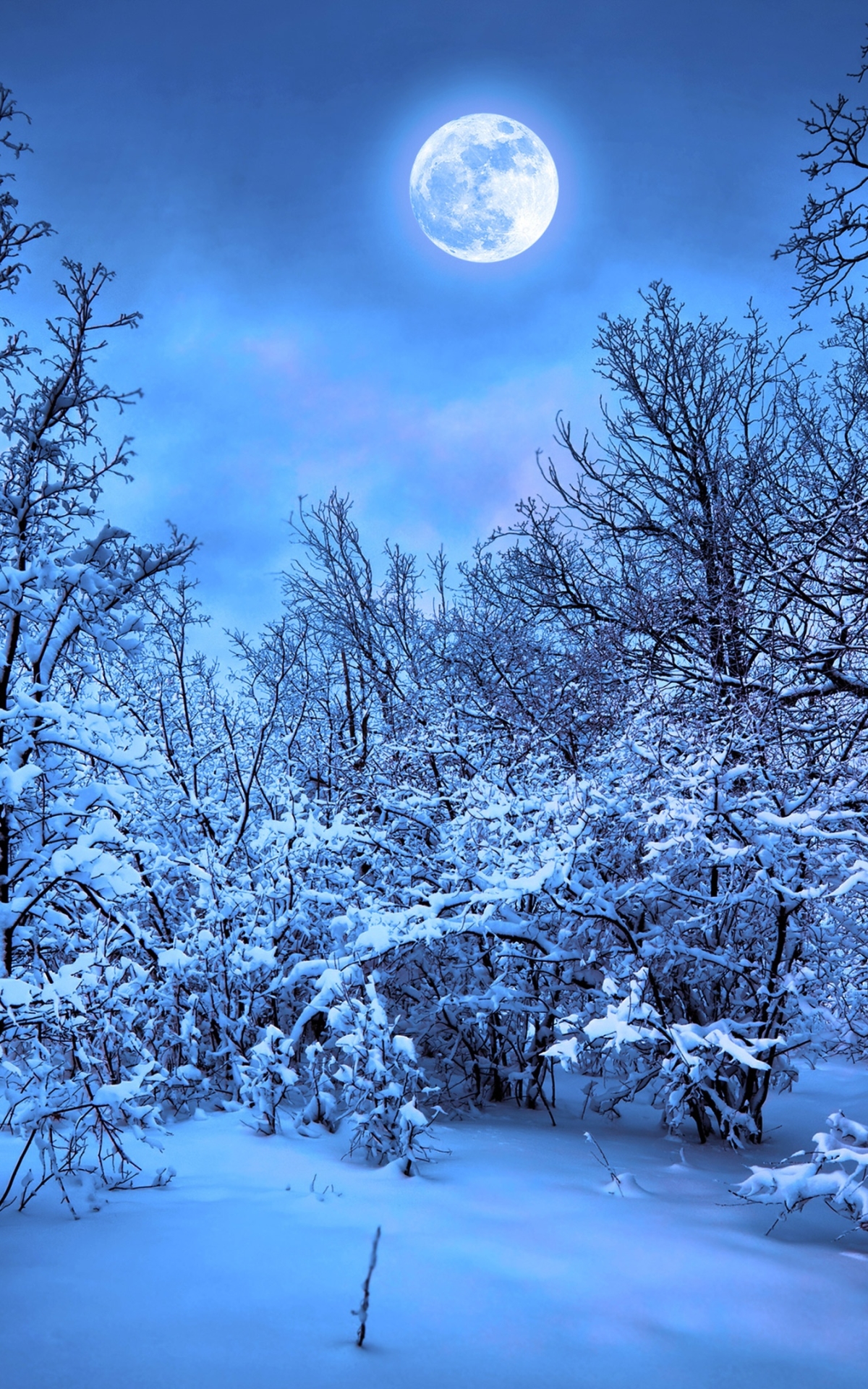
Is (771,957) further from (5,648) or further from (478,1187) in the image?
(5,648)

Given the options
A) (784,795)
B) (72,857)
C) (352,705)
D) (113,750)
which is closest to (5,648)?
(113,750)

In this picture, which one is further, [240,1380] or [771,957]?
[771,957]

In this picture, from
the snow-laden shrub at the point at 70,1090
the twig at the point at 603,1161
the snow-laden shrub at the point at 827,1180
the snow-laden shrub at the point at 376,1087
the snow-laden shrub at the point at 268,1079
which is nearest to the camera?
the snow-laden shrub at the point at 827,1180

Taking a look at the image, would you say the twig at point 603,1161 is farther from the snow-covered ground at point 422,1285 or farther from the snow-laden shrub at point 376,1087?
the snow-laden shrub at point 376,1087

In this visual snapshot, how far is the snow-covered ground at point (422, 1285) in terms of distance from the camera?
1.97m

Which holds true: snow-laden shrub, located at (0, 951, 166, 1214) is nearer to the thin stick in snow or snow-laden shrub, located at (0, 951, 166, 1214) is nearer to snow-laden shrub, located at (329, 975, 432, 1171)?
snow-laden shrub, located at (329, 975, 432, 1171)

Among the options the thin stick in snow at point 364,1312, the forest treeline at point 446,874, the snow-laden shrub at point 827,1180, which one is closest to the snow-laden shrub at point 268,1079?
the forest treeline at point 446,874

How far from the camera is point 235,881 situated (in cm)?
604

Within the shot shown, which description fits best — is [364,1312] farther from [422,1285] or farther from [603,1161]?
[603,1161]

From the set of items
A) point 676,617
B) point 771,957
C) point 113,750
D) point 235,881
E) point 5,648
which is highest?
point 676,617

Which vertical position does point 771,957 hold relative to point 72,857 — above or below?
below

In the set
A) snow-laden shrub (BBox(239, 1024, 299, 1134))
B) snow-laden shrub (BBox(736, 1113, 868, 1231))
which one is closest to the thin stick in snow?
snow-laden shrub (BBox(736, 1113, 868, 1231))

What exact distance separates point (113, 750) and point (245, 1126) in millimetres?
2151

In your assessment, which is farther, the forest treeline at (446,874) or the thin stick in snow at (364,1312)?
the forest treeline at (446,874)
